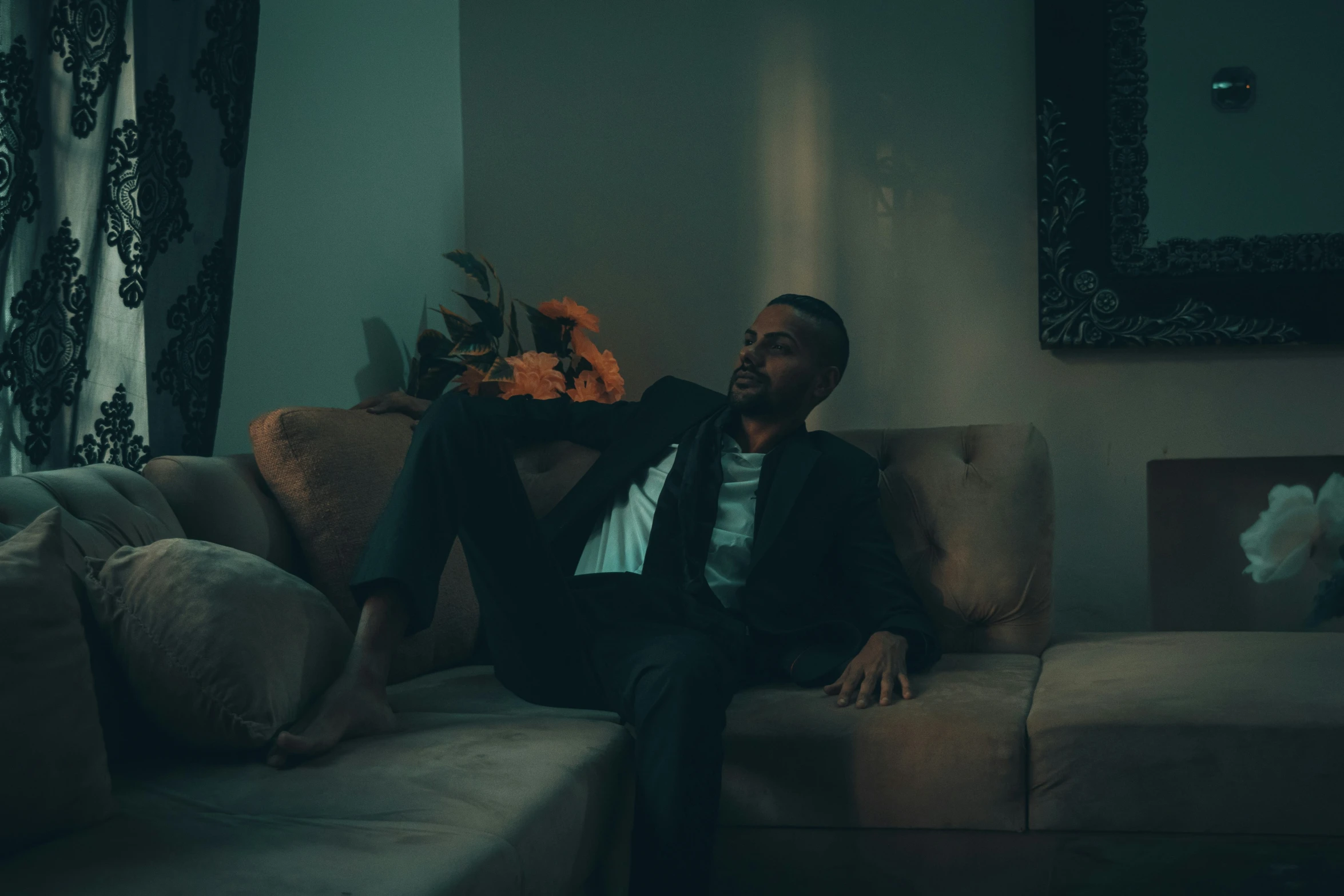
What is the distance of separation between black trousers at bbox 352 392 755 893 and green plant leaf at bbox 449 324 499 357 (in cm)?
90

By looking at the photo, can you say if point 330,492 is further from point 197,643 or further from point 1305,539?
point 1305,539

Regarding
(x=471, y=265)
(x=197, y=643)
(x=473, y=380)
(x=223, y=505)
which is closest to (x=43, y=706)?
(x=197, y=643)

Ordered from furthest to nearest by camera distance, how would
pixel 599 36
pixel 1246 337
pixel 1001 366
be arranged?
pixel 599 36 < pixel 1001 366 < pixel 1246 337

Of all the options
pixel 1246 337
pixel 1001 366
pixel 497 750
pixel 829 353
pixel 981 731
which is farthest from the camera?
pixel 1001 366

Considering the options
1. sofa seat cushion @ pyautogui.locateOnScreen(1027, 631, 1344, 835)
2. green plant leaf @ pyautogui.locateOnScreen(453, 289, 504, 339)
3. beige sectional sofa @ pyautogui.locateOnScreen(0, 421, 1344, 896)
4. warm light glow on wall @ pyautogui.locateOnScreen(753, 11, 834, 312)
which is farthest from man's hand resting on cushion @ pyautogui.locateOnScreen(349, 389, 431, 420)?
A: sofa seat cushion @ pyautogui.locateOnScreen(1027, 631, 1344, 835)

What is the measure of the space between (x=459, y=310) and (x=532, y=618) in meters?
1.63

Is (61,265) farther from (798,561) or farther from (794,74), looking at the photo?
Answer: (794,74)

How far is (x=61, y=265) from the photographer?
5.03 feet

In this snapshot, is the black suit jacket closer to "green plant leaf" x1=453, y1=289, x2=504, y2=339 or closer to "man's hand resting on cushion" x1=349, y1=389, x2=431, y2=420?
"man's hand resting on cushion" x1=349, y1=389, x2=431, y2=420

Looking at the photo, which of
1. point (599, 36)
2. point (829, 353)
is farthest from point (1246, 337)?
point (599, 36)

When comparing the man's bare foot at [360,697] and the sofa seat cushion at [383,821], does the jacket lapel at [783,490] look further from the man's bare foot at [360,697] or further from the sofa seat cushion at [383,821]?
the man's bare foot at [360,697]

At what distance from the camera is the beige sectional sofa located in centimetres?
99

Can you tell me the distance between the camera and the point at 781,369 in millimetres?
2078

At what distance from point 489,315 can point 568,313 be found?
0.73ft
